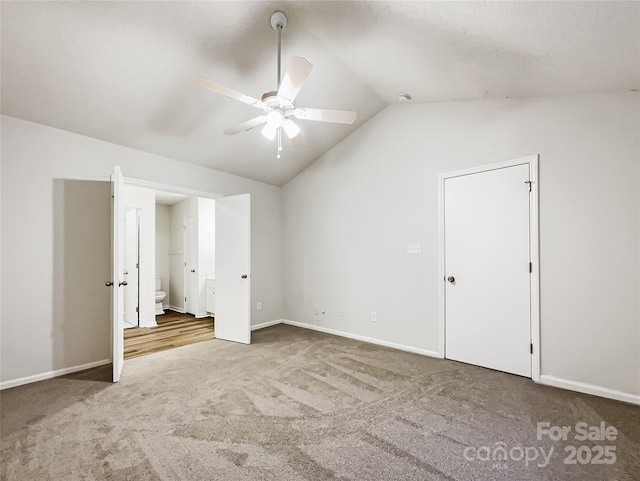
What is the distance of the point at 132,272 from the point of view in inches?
208

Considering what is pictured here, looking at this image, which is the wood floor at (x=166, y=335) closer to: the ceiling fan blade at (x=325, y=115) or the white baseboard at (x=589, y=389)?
the ceiling fan blade at (x=325, y=115)

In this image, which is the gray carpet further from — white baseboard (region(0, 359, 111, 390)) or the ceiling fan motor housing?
the ceiling fan motor housing

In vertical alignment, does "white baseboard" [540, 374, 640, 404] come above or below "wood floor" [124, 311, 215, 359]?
above

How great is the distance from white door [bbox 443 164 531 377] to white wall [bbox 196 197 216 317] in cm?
448

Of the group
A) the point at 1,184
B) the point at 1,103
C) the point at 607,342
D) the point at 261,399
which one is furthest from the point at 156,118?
the point at 607,342

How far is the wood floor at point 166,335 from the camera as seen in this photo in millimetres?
3913

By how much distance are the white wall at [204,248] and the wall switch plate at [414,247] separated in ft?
12.9

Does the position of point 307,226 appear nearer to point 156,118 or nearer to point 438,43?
point 156,118

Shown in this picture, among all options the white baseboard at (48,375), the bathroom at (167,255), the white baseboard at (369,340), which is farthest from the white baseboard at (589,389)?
the bathroom at (167,255)

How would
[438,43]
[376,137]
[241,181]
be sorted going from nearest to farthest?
[438,43] < [376,137] < [241,181]

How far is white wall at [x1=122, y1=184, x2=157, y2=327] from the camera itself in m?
5.20

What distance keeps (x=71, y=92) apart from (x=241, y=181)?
2365 mm

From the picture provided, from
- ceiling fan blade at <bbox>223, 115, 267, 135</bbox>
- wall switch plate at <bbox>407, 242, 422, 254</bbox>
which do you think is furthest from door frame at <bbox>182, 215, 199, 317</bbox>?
wall switch plate at <bbox>407, 242, 422, 254</bbox>

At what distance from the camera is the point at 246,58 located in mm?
2725
